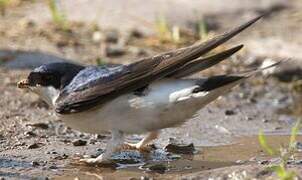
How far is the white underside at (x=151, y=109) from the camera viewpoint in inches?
183

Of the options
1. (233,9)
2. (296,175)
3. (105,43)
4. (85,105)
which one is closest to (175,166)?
(85,105)

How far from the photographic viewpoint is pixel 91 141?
17.7 feet

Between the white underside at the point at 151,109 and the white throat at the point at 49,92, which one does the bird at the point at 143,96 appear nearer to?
the white underside at the point at 151,109

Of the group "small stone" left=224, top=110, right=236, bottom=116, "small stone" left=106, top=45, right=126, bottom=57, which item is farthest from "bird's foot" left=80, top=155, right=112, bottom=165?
"small stone" left=106, top=45, right=126, bottom=57

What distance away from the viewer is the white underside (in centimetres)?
466

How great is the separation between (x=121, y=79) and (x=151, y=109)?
230 millimetres

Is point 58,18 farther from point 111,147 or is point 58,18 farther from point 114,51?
point 111,147

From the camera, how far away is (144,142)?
5074 millimetres

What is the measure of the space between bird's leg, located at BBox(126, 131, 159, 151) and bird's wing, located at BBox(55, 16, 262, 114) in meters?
0.42

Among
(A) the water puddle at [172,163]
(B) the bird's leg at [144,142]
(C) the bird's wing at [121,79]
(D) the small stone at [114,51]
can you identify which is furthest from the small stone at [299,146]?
(D) the small stone at [114,51]

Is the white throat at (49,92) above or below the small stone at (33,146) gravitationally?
above

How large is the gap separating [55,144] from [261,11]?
12.8ft

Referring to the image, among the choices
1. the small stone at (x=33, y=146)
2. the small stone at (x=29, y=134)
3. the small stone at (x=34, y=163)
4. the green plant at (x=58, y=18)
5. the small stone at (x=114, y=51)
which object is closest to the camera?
the small stone at (x=34, y=163)

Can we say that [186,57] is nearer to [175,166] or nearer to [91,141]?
[175,166]
